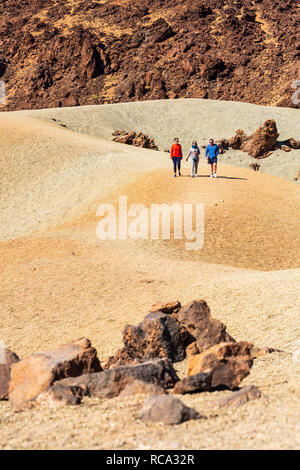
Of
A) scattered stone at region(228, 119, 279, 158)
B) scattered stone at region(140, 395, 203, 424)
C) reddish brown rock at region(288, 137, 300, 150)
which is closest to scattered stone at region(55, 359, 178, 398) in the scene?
scattered stone at region(140, 395, 203, 424)

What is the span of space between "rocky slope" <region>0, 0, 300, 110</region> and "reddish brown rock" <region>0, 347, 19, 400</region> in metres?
51.2

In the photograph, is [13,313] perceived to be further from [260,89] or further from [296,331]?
[260,89]

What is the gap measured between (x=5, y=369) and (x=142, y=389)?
199 cm

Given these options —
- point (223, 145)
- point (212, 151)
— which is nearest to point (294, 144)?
point (223, 145)

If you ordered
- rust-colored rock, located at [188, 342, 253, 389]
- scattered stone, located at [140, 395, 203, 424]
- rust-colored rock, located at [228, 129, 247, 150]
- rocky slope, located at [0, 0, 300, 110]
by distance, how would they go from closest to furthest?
scattered stone, located at [140, 395, 203, 424]
rust-colored rock, located at [188, 342, 253, 389]
rust-colored rock, located at [228, 129, 247, 150]
rocky slope, located at [0, 0, 300, 110]

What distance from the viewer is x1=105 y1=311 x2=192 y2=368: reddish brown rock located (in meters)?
Result: 6.56

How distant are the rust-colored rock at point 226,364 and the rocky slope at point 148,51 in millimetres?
50874

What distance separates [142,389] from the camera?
4816 millimetres

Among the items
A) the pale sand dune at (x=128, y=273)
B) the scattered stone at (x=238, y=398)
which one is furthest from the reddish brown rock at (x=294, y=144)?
the scattered stone at (x=238, y=398)

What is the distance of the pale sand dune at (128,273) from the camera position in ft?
13.4

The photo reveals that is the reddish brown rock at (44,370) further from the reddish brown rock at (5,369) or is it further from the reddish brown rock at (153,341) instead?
the reddish brown rock at (153,341)

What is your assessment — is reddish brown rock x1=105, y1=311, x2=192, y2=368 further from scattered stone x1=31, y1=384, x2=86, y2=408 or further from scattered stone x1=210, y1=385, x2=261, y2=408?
scattered stone x1=210, y1=385, x2=261, y2=408

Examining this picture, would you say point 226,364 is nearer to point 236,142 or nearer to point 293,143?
point 293,143
